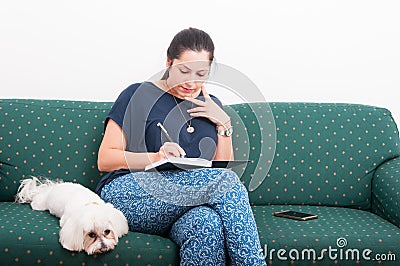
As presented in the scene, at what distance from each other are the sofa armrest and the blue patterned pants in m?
0.69

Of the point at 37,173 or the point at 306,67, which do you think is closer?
the point at 37,173

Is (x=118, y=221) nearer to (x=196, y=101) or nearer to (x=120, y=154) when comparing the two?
(x=120, y=154)

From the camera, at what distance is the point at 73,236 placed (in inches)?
78.0

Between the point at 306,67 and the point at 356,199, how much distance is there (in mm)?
798

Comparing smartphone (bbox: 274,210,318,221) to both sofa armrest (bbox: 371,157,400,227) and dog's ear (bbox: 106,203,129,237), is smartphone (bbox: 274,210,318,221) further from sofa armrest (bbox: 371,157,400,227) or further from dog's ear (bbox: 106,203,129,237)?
dog's ear (bbox: 106,203,129,237)

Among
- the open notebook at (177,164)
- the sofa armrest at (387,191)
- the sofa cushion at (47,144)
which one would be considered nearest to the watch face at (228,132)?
the open notebook at (177,164)

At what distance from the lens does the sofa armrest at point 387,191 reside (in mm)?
2389

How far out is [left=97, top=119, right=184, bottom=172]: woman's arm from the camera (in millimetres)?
2242

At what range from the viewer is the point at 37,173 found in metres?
2.61

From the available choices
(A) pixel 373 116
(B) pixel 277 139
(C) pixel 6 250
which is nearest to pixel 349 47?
(A) pixel 373 116

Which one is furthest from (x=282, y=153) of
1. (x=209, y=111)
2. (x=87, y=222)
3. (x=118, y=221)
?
(x=87, y=222)

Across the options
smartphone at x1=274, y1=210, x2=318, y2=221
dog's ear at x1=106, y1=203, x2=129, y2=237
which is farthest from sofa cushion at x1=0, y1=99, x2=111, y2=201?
smartphone at x1=274, y1=210, x2=318, y2=221

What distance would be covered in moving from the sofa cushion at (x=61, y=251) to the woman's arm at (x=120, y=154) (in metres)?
0.33

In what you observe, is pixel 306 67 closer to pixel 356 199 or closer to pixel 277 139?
pixel 277 139
